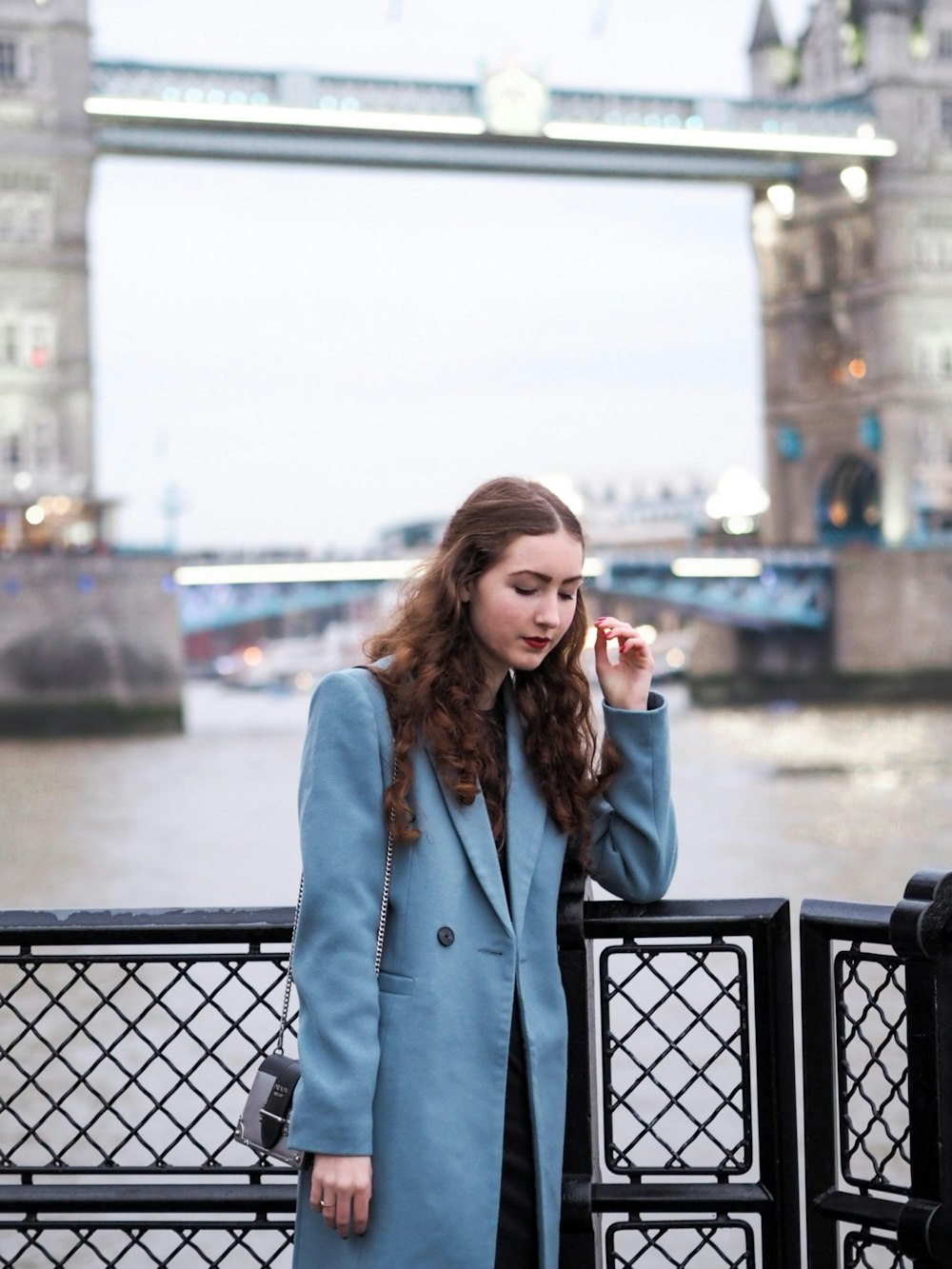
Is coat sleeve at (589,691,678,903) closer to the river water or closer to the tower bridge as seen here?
the river water

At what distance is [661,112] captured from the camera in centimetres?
2827

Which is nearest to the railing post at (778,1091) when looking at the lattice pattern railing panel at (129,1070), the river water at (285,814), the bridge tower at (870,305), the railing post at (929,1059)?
the railing post at (929,1059)

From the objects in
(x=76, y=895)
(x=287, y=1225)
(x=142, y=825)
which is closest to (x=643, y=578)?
(x=142, y=825)

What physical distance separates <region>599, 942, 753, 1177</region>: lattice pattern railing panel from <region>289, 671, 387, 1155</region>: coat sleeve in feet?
0.98

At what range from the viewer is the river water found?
409 inches

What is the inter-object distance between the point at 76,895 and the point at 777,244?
84.3 feet

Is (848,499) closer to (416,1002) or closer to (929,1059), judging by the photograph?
(929,1059)

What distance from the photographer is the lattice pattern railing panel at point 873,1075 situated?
1.62 metres

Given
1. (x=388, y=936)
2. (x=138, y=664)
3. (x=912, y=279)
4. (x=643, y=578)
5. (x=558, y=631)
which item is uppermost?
(x=912, y=279)

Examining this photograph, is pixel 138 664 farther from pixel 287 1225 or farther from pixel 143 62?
pixel 287 1225

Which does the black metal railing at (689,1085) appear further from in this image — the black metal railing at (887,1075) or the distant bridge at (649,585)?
the distant bridge at (649,585)

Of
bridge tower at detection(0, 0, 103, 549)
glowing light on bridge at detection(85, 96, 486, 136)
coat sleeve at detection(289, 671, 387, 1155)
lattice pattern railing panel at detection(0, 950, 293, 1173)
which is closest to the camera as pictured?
coat sleeve at detection(289, 671, 387, 1155)

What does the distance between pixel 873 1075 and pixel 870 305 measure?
28187mm

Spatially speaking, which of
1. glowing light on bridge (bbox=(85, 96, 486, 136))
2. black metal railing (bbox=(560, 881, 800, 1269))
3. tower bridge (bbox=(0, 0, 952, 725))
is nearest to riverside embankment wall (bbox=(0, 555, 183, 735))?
tower bridge (bbox=(0, 0, 952, 725))
